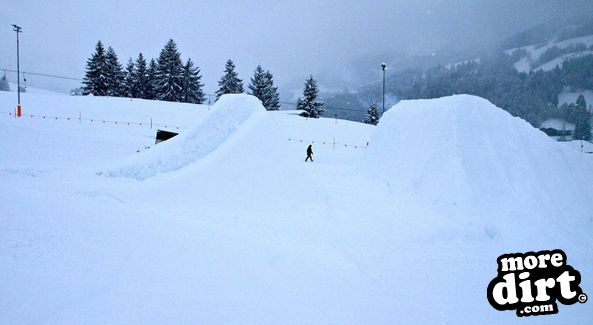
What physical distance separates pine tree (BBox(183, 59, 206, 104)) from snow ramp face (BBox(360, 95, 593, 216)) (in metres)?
44.5

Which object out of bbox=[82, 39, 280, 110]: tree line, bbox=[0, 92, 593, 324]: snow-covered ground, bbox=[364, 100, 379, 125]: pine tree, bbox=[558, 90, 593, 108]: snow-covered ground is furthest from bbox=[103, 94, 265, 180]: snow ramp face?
bbox=[558, 90, 593, 108]: snow-covered ground

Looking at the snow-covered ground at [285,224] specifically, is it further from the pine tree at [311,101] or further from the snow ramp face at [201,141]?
the pine tree at [311,101]

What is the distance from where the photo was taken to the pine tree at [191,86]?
51.4m

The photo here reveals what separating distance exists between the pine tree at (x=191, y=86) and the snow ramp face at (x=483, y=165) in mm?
44528

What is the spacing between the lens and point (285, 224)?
8.16 m

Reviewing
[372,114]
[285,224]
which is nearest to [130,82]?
[372,114]

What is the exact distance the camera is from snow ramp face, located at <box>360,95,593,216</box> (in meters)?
10.2

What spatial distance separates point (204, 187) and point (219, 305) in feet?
15.9

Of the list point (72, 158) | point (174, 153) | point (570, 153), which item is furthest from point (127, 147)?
point (570, 153)

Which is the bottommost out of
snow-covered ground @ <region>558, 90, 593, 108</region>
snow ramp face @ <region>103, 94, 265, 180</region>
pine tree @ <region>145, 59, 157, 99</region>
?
snow ramp face @ <region>103, 94, 265, 180</region>

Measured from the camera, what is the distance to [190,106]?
38.0m

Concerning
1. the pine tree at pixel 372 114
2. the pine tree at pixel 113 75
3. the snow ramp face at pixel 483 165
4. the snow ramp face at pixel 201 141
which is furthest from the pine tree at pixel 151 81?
the snow ramp face at pixel 483 165

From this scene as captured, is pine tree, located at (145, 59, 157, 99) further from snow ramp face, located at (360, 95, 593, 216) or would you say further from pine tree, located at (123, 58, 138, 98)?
snow ramp face, located at (360, 95, 593, 216)

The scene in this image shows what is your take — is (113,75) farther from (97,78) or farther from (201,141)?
(201,141)
